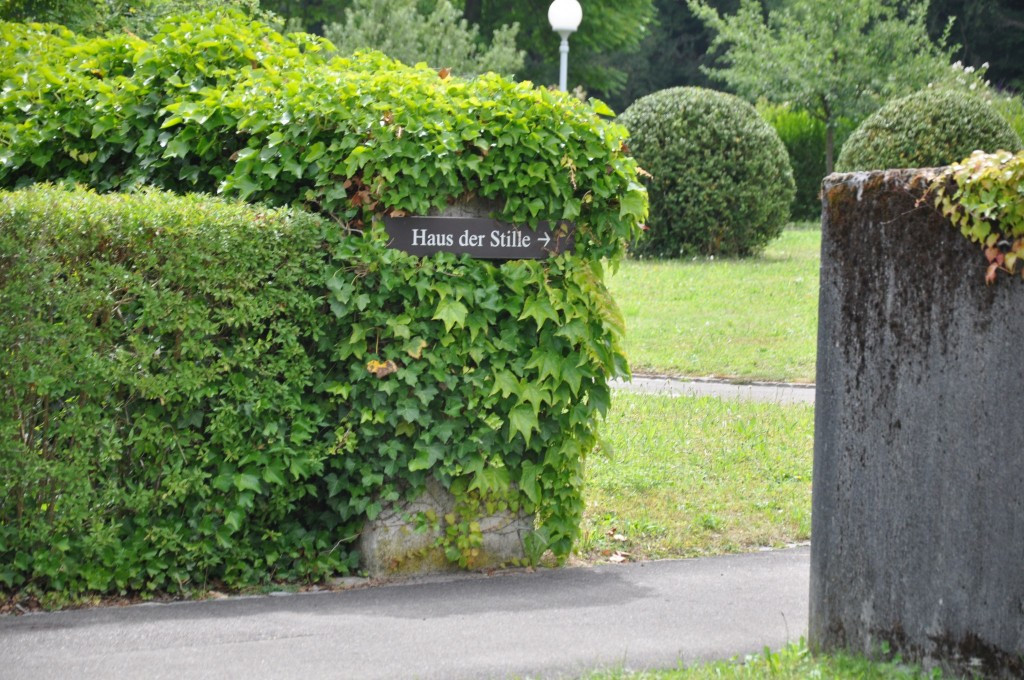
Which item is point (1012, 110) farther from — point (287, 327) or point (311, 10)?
point (287, 327)

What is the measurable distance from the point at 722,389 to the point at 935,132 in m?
9.77

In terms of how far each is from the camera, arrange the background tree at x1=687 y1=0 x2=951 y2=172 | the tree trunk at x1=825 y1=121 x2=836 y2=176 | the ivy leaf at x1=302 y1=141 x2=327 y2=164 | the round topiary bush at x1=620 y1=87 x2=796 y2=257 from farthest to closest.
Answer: the background tree at x1=687 y1=0 x2=951 y2=172 → the tree trunk at x1=825 y1=121 x2=836 y2=176 → the round topiary bush at x1=620 y1=87 x2=796 y2=257 → the ivy leaf at x1=302 y1=141 x2=327 y2=164

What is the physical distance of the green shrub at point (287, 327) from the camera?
5.09 meters

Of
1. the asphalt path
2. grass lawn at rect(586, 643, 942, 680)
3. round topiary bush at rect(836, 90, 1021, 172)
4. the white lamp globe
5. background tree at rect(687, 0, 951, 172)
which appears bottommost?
the asphalt path

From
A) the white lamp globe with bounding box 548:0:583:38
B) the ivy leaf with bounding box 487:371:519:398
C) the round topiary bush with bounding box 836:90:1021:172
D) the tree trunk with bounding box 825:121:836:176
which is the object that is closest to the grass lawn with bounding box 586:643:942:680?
the ivy leaf with bounding box 487:371:519:398

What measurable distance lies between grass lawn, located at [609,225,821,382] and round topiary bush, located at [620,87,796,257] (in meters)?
0.51

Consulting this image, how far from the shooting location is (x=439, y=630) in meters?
4.83

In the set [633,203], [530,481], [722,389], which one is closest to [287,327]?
[530,481]

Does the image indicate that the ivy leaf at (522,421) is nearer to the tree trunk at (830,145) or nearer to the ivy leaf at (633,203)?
the ivy leaf at (633,203)

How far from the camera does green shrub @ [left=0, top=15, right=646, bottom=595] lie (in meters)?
5.09

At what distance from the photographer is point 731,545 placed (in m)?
6.41

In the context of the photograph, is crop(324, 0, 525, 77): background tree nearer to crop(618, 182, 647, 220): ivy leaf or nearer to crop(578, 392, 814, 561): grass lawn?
crop(578, 392, 814, 561): grass lawn

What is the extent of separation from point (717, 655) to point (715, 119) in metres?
14.0

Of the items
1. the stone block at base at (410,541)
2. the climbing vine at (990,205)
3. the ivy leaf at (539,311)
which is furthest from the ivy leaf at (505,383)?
the climbing vine at (990,205)
